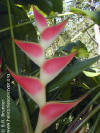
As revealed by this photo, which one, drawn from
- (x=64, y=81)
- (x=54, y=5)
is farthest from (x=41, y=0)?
(x=64, y=81)

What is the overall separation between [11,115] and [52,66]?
17 centimetres

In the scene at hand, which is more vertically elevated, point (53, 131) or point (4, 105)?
point (4, 105)

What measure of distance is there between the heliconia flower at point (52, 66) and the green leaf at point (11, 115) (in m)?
0.15

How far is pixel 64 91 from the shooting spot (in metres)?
0.53

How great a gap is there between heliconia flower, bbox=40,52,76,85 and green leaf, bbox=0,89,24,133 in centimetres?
15

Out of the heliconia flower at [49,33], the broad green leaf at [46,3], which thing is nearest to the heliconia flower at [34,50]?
the heliconia flower at [49,33]

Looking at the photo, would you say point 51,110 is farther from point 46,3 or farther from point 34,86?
point 46,3

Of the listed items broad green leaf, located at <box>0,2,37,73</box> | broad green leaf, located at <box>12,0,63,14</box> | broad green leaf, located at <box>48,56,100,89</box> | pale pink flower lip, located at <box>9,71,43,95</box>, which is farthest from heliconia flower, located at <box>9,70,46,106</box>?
broad green leaf, located at <box>12,0,63,14</box>

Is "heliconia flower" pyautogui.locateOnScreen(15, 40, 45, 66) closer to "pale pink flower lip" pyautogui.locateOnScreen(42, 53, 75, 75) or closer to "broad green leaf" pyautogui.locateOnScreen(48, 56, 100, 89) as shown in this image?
"pale pink flower lip" pyautogui.locateOnScreen(42, 53, 75, 75)

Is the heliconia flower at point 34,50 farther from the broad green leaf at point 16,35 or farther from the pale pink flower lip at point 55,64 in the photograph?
the broad green leaf at point 16,35

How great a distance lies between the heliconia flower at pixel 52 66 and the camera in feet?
0.93

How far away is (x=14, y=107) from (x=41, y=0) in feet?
1.23

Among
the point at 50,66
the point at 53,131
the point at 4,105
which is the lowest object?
the point at 53,131

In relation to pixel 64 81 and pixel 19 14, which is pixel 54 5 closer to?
pixel 19 14
